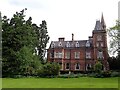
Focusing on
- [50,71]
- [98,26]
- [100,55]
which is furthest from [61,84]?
[98,26]

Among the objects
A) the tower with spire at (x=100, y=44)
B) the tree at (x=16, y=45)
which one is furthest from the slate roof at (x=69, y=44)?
the tree at (x=16, y=45)

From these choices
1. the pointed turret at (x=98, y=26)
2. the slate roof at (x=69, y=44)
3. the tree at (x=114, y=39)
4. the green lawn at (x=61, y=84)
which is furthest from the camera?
the slate roof at (x=69, y=44)

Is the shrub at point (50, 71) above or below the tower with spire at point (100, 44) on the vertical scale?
below

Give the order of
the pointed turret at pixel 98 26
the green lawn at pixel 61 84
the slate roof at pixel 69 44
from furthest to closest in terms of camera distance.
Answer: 1. the slate roof at pixel 69 44
2. the pointed turret at pixel 98 26
3. the green lawn at pixel 61 84

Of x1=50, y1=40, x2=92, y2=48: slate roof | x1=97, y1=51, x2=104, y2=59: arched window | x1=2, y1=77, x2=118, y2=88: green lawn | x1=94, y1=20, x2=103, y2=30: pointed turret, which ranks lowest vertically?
x1=2, y1=77, x2=118, y2=88: green lawn

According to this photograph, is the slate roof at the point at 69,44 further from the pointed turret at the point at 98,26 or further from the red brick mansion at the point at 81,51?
the pointed turret at the point at 98,26

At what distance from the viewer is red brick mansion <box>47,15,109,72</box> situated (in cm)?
6481

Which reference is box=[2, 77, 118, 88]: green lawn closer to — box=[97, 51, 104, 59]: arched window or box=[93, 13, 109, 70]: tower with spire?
box=[93, 13, 109, 70]: tower with spire

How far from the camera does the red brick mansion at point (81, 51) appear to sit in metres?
64.8

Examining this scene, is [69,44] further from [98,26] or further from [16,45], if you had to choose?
[16,45]

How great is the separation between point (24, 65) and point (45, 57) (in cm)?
2506

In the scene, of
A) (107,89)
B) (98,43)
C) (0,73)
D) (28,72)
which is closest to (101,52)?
(98,43)

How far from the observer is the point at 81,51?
2640 inches

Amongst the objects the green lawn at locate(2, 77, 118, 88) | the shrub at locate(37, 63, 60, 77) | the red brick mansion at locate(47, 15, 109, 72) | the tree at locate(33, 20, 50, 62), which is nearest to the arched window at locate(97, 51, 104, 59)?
the red brick mansion at locate(47, 15, 109, 72)
